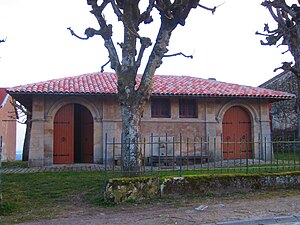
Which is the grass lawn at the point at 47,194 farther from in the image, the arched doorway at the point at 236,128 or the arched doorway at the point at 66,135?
the arched doorway at the point at 236,128

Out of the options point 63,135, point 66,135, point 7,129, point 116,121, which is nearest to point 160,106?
point 116,121

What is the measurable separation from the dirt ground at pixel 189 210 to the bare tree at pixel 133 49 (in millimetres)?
1521

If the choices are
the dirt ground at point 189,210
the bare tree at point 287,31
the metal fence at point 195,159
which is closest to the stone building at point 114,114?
the metal fence at point 195,159

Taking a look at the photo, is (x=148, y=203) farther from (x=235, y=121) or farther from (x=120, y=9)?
(x=235, y=121)

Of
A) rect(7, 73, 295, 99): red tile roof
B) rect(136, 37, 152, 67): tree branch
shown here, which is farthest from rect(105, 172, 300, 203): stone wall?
rect(7, 73, 295, 99): red tile roof

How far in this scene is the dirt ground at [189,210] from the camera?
6.58 metres

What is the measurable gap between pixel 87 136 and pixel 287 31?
33.3 ft

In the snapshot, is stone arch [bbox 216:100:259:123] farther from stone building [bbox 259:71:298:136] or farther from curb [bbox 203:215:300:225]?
curb [bbox 203:215:300:225]

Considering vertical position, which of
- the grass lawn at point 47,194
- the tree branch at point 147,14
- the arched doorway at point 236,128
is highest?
the tree branch at point 147,14

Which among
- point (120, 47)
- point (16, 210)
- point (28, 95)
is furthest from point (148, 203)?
point (28, 95)

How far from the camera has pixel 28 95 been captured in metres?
15.3

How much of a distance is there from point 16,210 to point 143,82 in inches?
174

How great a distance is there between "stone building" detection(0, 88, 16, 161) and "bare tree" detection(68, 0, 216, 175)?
18472 mm

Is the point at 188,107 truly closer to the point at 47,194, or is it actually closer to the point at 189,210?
the point at 47,194
